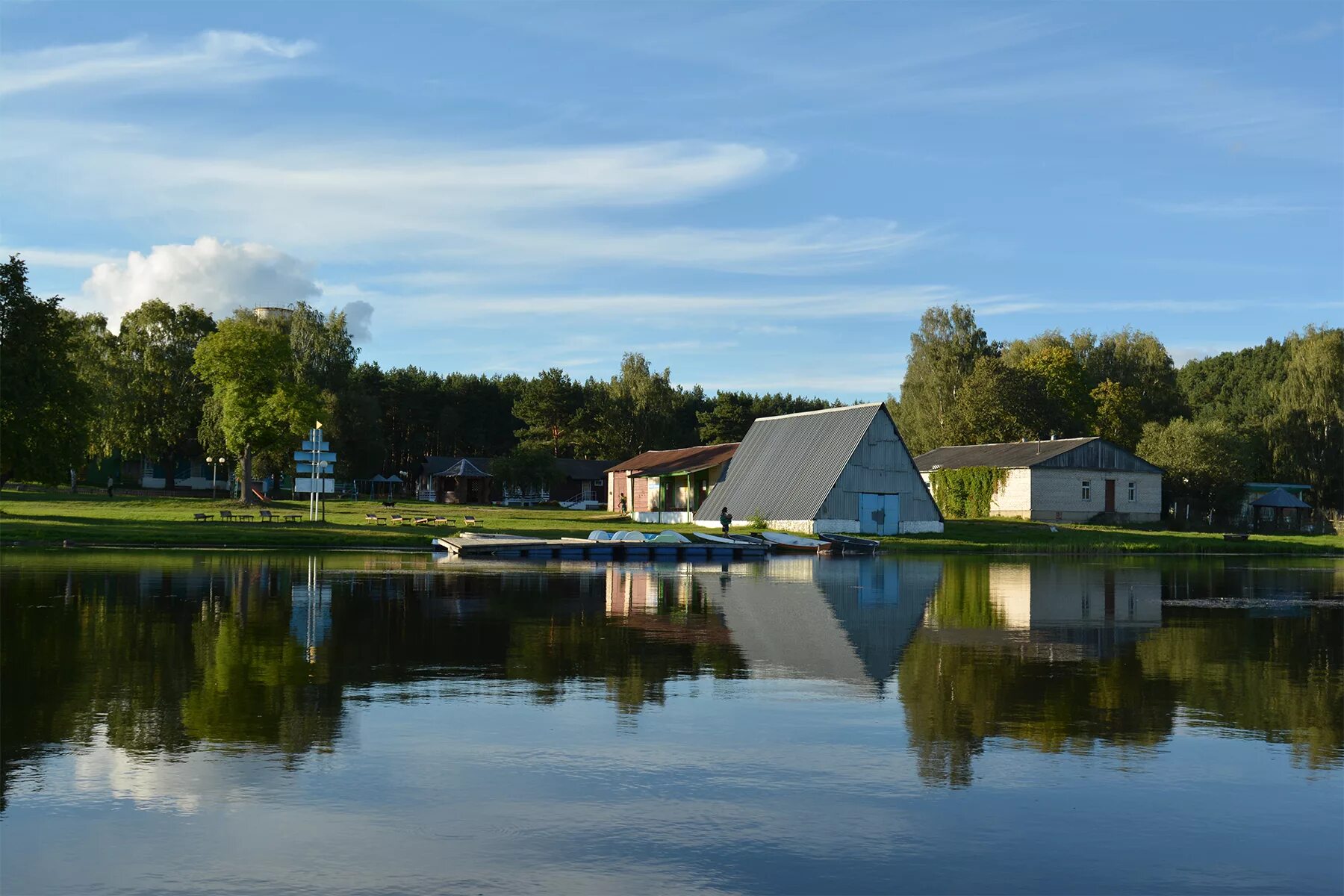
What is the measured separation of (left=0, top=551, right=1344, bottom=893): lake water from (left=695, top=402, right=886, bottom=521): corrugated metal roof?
42359 mm

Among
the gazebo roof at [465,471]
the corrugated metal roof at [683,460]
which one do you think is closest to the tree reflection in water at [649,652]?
the corrugated metal roof at [683,460]

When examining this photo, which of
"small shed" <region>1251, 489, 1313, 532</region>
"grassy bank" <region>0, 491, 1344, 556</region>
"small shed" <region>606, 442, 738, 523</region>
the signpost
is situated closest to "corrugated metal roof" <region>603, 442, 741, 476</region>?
"small shed" <region>606, 442, 738, 523</region>

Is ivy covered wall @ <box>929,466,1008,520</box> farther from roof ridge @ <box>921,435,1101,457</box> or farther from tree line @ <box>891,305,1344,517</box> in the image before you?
tree line @ <box>891,305,1344,517</box>

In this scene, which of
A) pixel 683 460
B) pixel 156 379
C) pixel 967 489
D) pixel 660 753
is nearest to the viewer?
pixel 660 753

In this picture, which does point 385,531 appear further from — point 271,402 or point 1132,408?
point 1132,408

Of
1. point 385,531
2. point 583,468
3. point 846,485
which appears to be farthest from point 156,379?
point 846,485

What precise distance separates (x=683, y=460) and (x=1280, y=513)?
43947 millimetres

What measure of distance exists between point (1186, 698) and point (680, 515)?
223ft

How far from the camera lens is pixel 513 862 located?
8.48m

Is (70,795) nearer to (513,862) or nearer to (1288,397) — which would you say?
(513,862)

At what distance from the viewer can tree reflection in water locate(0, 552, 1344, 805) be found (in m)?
13.0

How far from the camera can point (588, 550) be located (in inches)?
1944

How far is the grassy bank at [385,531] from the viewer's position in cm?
5281

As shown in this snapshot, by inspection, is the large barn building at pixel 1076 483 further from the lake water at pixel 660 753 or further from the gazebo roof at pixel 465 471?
the lake water at pixel 660 753
